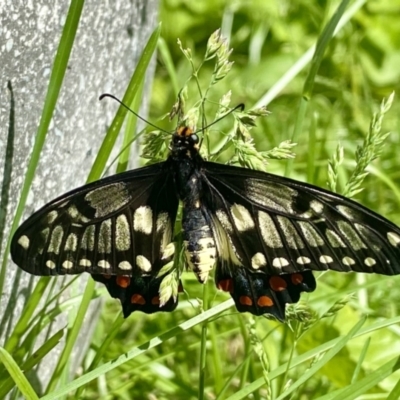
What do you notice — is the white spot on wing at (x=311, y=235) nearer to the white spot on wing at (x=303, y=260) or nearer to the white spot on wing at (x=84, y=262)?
the white spot on wing at (x=303, y=260)

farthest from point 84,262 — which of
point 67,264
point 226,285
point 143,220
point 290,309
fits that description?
point 290,309

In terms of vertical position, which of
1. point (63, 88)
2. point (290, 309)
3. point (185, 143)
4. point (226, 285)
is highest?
point (63, 88)

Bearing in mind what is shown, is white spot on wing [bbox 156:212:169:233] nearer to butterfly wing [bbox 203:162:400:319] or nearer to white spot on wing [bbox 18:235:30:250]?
butterfly wing [bbox 203:162:400:319]

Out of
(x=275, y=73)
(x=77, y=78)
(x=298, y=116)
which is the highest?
(x=275, y=73)

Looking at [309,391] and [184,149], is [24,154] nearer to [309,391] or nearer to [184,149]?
[184,149]

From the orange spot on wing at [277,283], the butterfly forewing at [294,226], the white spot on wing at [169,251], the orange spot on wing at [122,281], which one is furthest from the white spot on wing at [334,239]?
the orange spot on wing at [122,281]

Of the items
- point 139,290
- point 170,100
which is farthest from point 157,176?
point 170,100

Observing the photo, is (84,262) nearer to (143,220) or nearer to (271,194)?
(143,220)
